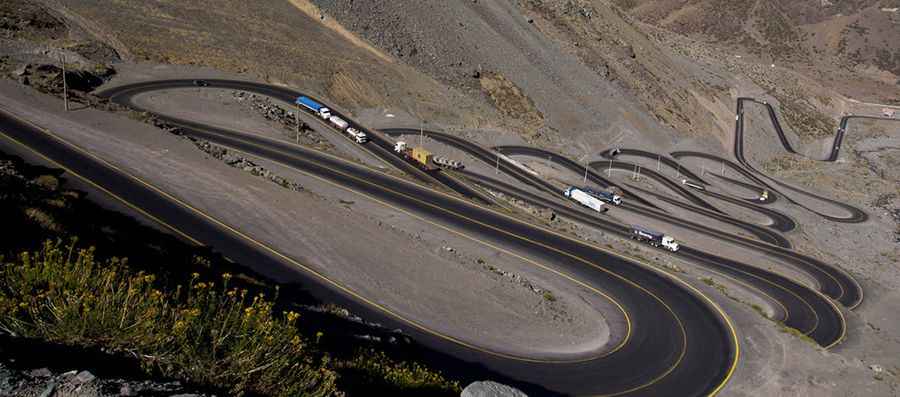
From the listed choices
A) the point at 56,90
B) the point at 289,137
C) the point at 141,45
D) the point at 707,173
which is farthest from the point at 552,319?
the point at 707,173

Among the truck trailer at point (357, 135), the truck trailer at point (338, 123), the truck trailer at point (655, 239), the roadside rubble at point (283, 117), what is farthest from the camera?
the truck trailer at point (338, 123)

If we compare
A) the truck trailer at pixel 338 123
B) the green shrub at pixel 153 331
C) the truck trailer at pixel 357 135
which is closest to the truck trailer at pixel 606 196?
the truck trailer at pixel 357 135

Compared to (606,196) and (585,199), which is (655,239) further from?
(606,196)

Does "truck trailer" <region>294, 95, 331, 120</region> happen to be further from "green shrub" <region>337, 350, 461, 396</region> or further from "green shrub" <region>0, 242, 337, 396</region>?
"green shrub" <region>0, 242, 337, 396</region>

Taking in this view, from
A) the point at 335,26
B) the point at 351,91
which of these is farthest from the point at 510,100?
the point at 335,26

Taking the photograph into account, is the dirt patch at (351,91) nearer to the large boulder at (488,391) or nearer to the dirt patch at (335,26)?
the dirt patch at (335,26)

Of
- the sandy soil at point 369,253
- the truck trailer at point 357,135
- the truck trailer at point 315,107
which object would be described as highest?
the truck trailer at point 315,107

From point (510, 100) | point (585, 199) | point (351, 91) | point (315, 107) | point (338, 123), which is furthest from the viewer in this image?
point (510, 100)
